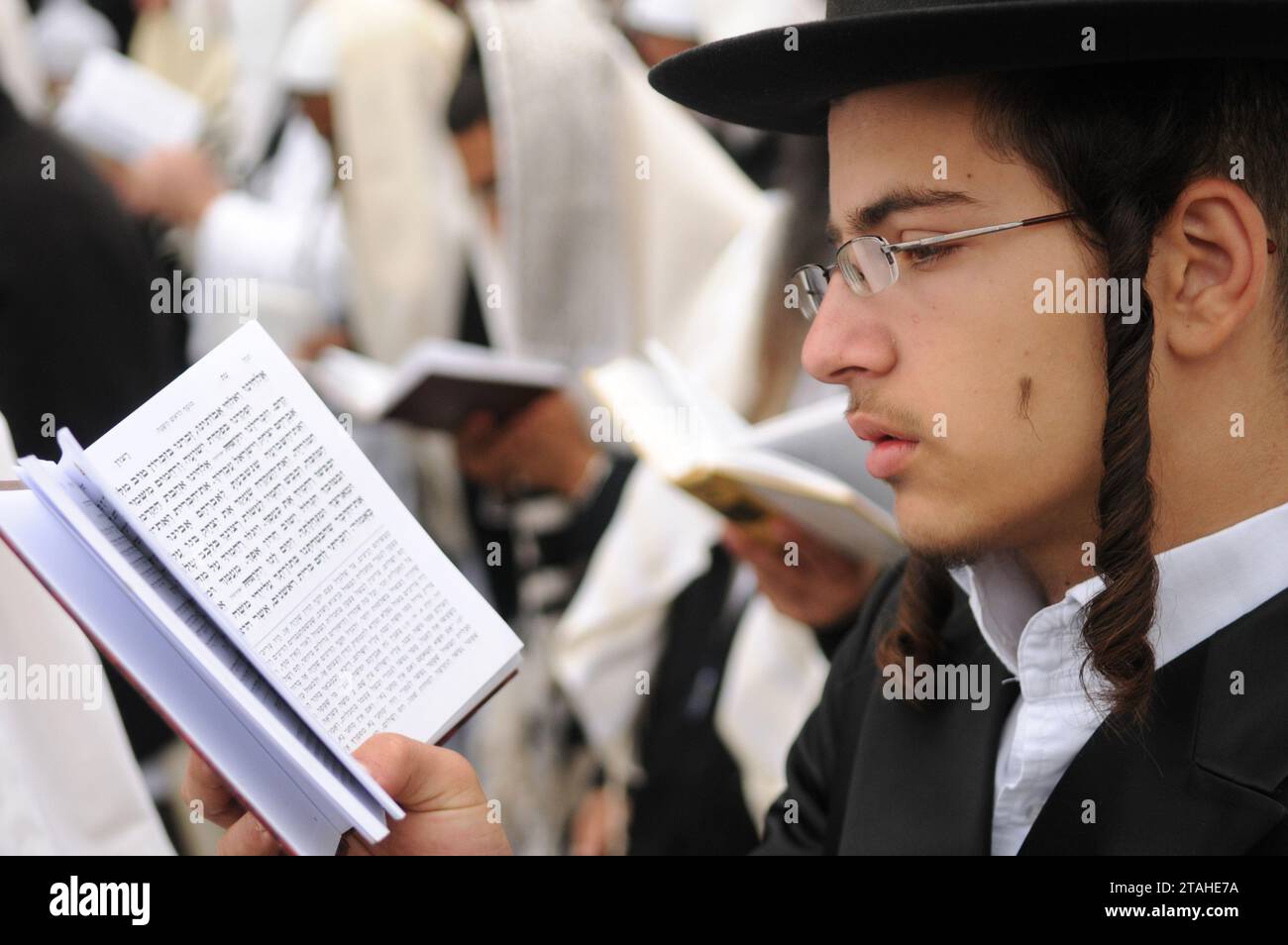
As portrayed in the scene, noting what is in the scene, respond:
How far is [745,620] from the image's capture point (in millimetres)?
2811

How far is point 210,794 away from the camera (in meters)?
1.52

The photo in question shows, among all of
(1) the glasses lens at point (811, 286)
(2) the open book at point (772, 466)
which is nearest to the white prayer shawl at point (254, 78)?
(2) the open book at point (772, 466)

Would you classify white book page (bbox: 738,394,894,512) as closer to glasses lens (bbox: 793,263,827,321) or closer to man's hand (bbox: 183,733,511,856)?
glasses lens (bbox: 793,263,827,321)

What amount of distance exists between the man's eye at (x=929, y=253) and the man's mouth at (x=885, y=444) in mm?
168

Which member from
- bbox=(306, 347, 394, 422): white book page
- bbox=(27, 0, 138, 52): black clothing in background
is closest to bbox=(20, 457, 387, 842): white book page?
bbox=(306, 347, 394, 422): white book page

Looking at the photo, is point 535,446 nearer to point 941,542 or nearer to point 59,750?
point 59,750

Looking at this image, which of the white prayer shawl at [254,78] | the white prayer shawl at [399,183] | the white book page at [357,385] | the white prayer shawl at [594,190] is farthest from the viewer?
the white prayer shawl at [254,78]

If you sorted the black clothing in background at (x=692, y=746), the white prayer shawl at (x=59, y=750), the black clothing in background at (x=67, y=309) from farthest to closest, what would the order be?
the black clothing in background at (x=67, y=309) → the black clothing in background at (x=692, y=746) → the white prayer shawl at (x=59, y=750)

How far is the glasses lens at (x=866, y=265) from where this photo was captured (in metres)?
1.51

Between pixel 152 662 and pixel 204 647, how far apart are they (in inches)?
2.8

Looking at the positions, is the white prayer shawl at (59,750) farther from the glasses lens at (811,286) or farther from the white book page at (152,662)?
the glasses lens at (811,286)

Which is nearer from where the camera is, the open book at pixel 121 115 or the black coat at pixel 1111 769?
the black coat at pixel 1111 769
